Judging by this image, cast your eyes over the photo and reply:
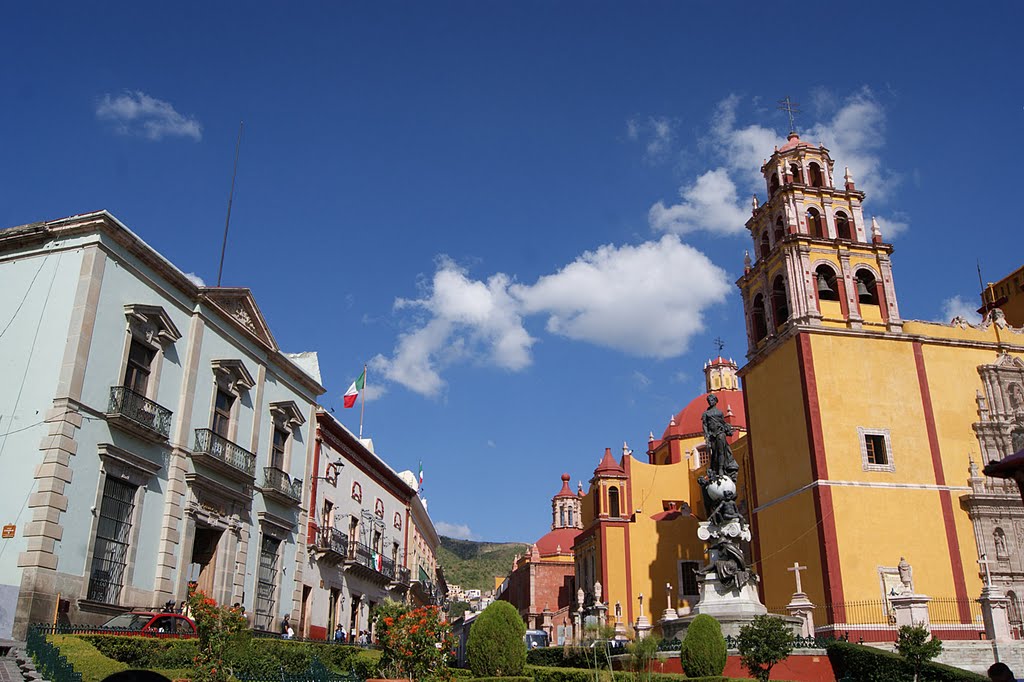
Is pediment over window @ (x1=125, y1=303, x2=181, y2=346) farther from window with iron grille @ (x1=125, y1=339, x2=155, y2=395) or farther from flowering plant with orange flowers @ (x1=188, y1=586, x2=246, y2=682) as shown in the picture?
flowering plant with orange flowers @ (x1=188, y1=586, x2=246, y2=682)

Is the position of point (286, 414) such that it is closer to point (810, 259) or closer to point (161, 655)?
point (161, 655)

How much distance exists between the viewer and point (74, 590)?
15922 millimetres

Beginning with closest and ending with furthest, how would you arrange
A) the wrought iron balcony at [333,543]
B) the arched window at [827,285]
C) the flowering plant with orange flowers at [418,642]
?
the flowering plant with orange flowers at [418,642] → the wrought iron balcony at [333,543] → the arched window at [827,285]

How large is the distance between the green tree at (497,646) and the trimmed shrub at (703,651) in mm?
3654

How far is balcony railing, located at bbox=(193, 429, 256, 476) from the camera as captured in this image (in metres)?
20.4

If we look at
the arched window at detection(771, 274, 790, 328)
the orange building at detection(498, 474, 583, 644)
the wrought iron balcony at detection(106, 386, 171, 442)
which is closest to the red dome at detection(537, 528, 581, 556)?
the orange building at detection(498, 474, 583, 644)

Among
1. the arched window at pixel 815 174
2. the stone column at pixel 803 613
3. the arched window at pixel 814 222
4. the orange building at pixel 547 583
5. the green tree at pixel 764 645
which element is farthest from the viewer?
the orange building at pixel 547 583

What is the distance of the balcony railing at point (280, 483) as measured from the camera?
23673 mm

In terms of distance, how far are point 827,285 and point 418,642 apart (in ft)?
83.1

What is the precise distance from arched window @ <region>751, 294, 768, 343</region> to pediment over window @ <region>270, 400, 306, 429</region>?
1950 cm

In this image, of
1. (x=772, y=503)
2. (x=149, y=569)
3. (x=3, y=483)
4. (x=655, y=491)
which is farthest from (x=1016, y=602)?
(x=3, y=483)

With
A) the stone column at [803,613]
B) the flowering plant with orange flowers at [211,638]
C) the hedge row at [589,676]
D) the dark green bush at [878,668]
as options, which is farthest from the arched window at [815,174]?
the flowering plant with orange flowers at [211,638]

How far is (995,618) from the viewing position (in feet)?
74.2

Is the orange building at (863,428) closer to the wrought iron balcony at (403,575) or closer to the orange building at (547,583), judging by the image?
the wrought iron balcony at (403,575)
